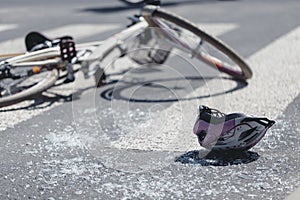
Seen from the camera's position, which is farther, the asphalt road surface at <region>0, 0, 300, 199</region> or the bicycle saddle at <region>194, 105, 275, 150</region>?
the bicycle saddle at <region>194, 105, 275, 150</region>

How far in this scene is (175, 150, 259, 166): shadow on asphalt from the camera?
4160 mm

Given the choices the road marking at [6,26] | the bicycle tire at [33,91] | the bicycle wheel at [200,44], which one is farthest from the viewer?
the road marking at [6,26]

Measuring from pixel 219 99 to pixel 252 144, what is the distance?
1081 mm

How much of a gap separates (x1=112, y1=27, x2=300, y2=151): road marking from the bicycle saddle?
151 millimetres

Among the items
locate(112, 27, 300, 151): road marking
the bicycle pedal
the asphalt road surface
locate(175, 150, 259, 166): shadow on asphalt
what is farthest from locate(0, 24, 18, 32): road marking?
locate(175, 150, 259, 166): shadow on asphalt

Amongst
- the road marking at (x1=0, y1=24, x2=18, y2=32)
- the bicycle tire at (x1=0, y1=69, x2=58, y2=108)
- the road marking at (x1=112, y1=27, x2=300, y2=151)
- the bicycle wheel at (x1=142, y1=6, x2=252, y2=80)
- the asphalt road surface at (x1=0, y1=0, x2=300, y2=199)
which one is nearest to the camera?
the asphalt road surface at (x1=0, y1=0, x2=300, y2=199)

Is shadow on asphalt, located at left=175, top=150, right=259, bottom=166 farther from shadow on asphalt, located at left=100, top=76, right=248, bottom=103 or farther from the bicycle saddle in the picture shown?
shadow on asphalt, located at left=100, top=76, right=248, bottom=103

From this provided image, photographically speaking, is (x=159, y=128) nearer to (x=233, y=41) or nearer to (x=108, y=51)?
(x=108, y=51)

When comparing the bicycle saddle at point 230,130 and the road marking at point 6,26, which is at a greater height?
the bicycle saddle at point 230,130

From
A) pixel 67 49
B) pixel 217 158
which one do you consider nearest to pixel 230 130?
pixel 217 158

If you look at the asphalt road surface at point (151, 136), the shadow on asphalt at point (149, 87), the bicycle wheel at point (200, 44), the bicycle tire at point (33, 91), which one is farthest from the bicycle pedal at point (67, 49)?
the bicycle wheel at point (200, 44)

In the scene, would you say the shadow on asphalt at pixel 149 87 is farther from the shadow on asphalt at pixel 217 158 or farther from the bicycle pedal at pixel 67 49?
the shadow on asphalt at pixel 217 158

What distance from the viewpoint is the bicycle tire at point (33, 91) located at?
5348 millimetres

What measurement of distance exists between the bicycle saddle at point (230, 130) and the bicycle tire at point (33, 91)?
1681 millimetres
